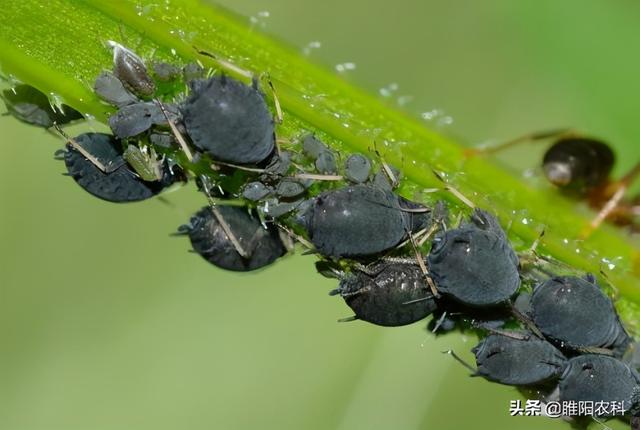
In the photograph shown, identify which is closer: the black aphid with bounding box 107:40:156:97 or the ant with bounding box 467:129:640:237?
the black aphid with bounding box 107:40:156:97

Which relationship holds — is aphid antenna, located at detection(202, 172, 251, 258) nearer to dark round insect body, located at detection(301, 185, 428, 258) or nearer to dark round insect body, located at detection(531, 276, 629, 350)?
dark round insect body, located at detection(301, 185, 428, 258)

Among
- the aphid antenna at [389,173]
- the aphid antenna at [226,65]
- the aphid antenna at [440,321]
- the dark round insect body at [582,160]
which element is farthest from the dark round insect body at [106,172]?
the dark round insect body at [582,160]

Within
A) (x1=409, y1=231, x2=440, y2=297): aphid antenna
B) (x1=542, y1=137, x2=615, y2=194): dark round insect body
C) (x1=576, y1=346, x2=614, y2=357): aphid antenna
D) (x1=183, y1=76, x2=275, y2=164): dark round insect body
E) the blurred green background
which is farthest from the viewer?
the blurred green background

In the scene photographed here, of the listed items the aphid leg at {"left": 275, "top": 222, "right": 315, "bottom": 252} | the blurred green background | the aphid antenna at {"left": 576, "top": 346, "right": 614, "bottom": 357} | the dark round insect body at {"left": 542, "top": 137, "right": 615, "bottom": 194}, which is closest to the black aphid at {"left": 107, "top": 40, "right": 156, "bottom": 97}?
the aphid leg at {"left": 275, "top": 222, "right": 315, "bottom": 252}

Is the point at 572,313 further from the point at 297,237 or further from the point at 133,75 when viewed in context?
the point at 133,75

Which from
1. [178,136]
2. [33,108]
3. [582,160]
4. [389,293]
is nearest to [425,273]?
[389,293]

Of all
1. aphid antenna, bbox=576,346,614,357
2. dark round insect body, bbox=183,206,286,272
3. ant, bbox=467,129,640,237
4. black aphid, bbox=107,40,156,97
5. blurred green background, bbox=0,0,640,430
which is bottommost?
blurred green background, bbox=0,0,640,430

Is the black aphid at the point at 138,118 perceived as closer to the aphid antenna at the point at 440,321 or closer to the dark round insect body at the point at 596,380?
the aphid antenna at the point at 440,321
